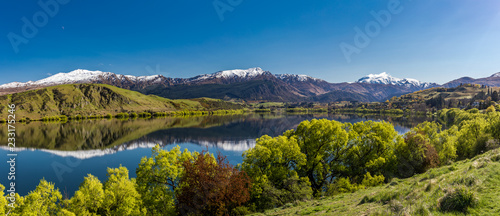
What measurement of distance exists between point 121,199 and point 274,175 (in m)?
20.1

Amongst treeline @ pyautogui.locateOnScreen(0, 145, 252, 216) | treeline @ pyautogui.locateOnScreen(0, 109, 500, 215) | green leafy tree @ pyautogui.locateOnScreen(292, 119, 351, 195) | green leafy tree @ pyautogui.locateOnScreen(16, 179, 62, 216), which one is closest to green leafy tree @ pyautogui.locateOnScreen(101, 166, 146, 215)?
treeline @ pyautogui.locateOnScreen(0, 145, 252, 216)

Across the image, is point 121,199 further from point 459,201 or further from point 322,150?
point 459,201

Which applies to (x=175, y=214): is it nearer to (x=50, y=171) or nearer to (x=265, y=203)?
(x=265, y=203)

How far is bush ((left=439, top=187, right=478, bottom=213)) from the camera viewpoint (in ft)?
36.0

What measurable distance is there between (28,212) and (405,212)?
30.8m

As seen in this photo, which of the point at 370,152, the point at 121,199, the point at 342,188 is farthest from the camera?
the point at 370,152

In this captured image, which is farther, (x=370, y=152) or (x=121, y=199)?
(x=370, y=152)

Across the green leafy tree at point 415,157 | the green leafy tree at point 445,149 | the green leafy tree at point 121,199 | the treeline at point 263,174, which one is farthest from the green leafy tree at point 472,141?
the green leafy tree at point 121,199

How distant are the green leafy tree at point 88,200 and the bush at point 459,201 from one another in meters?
30.7

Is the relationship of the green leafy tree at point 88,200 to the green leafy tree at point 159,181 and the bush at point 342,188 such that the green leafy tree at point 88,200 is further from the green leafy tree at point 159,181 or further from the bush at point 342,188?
the bush at point 342,188

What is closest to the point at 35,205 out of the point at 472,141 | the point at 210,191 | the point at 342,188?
the point at 210,191

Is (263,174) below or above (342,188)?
above

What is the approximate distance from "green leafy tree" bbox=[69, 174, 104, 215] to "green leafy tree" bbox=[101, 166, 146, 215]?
2.63 feet

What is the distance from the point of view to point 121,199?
27844 millimetres
